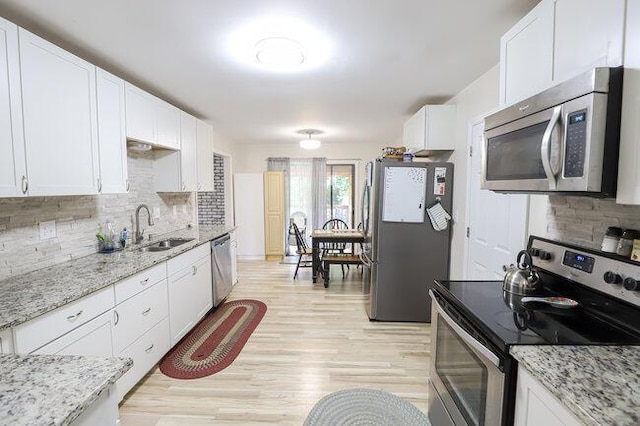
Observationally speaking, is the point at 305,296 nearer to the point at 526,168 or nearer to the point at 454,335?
the point at 454,335

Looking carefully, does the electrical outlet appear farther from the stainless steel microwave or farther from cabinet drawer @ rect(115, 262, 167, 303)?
the stainless steel microwave

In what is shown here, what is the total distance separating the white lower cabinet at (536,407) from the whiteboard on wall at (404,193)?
2157 millimetres

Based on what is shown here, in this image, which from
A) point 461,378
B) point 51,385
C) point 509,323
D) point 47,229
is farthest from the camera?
point 47,229

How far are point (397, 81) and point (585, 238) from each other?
6.20 ft

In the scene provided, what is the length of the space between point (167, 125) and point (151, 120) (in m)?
0.27

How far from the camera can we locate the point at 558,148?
3.50ft

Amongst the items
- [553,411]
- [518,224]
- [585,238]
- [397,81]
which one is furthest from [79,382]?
[397,81]

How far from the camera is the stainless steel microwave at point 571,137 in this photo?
3.12ft

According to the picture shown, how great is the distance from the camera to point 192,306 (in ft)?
9.43

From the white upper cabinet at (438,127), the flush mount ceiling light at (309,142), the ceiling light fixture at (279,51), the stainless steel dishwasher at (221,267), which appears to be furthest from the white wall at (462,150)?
the stainless steel dishwasher at (221,267)

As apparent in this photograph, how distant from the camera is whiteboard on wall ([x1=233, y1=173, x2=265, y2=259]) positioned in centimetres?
583

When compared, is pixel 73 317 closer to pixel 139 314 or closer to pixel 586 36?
pixel 139 314

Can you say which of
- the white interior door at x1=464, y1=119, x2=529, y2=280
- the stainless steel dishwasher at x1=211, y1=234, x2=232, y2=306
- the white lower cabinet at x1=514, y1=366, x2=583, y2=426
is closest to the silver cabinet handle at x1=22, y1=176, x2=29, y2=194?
the stainless steel dishwasher at x1=211, y1=234, x2=232, y2=306

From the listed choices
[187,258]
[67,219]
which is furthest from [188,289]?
[67,219]
